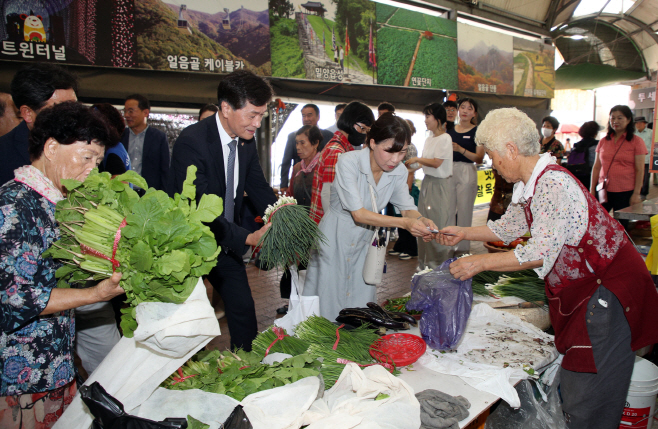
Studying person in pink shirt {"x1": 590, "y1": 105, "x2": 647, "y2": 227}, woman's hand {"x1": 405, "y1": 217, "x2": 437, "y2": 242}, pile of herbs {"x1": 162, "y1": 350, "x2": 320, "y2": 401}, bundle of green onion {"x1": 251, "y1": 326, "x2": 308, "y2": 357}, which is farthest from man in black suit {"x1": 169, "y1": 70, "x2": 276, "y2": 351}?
person in pink shirt {"x1": 590, "y1": 105, "x2": 647, "y2": 227}

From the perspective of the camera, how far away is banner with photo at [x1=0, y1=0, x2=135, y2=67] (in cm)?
514

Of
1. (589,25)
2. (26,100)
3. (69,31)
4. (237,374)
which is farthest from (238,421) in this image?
(589,25)

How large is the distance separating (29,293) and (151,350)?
0.45 m

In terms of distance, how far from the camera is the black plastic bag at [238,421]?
1.31m

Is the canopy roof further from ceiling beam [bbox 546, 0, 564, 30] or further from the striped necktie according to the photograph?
the striped necktie

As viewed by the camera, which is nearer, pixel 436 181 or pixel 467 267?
pixel 467 267

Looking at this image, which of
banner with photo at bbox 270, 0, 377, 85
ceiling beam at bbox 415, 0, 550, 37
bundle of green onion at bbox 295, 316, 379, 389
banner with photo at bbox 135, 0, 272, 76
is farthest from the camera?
ceiling beam at bbox 415, 0, 550, 37

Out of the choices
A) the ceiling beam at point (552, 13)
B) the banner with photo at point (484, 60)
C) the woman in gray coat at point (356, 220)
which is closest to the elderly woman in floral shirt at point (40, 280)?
the woman in gray coat at point (356, 220)

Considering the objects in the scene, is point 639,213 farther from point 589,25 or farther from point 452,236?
point 589,25

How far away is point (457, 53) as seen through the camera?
34.1 feet

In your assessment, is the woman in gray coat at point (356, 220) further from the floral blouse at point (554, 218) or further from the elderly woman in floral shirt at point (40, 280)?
the elderly woman in floral shirt at point (40, 280)

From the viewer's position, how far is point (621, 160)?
586 centimetres

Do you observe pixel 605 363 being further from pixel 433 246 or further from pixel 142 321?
pixel 433 246

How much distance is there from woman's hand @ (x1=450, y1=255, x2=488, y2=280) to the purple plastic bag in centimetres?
4
